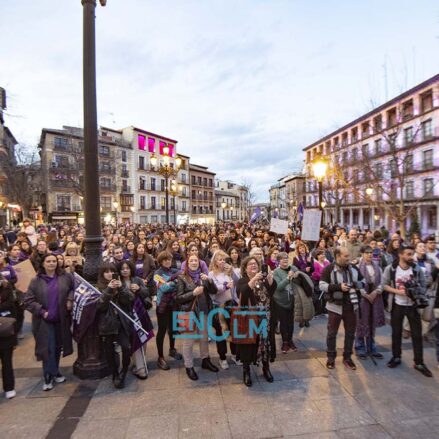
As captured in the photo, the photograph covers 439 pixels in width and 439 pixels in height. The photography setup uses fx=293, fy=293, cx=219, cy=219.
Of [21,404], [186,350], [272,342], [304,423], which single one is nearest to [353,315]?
[272,342]

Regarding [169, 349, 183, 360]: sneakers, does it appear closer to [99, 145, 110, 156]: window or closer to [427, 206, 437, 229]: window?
→ [427, 206, 437, 229]: window

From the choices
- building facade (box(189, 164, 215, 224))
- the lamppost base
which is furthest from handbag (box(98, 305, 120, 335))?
building facade (box(189, 164, 215, 224))

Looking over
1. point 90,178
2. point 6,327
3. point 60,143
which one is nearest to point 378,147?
point 90,178

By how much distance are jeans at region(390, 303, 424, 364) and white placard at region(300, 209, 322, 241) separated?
4121 millimetres

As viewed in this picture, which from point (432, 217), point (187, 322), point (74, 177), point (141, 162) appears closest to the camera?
point (187, 322)

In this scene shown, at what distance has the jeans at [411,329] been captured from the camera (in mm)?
4312

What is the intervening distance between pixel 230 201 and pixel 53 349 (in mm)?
83066

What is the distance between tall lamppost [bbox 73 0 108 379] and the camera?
427 centimetres

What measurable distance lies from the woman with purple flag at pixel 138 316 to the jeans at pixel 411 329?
369 cm

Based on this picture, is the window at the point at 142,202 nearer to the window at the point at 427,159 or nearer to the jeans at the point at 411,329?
the window at the point at 427,159

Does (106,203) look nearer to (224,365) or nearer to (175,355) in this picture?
(175,355)

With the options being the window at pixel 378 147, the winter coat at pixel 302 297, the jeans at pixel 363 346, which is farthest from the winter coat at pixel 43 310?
the window at pixel 378 147

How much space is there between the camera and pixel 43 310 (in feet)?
12.9

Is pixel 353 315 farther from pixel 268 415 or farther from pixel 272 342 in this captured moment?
pixel 268 415
